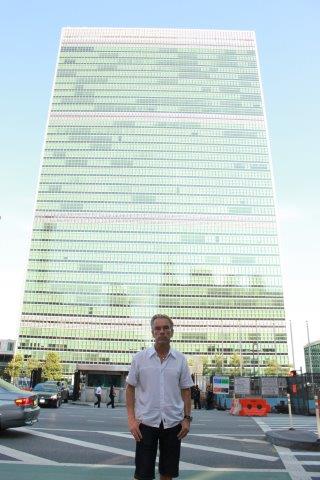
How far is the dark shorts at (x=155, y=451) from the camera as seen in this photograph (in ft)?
11.5

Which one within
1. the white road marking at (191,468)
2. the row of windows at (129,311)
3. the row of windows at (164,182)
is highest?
the row of windows at (164,182)

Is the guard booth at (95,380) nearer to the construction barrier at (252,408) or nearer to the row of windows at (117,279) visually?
the construction barrier at (252,408)

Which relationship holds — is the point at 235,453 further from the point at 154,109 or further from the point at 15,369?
the point at 154,109

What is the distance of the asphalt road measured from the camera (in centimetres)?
599

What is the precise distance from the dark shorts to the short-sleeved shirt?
0.23 ft

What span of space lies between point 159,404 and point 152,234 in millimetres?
120765

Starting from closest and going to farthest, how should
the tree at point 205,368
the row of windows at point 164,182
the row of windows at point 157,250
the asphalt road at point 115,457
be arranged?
the asphalt road at point 115,457, the tree at point 205,368, the row of windows at point 157,250, the row of windows at point 164,182

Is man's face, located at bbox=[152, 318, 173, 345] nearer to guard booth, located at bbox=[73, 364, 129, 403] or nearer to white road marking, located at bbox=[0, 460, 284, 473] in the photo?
white road marking, located at bbox=[0, 460, 284, 473]

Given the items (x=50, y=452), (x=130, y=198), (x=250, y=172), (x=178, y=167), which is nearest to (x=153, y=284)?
(x=130, y=198)

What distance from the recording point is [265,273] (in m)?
123

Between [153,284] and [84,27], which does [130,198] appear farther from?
[84,27]

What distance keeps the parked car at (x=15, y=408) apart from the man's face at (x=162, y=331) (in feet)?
22.3

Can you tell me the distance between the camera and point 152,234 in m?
124

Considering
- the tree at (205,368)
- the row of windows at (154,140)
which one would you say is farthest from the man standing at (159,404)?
the row of windows at (154,140)
